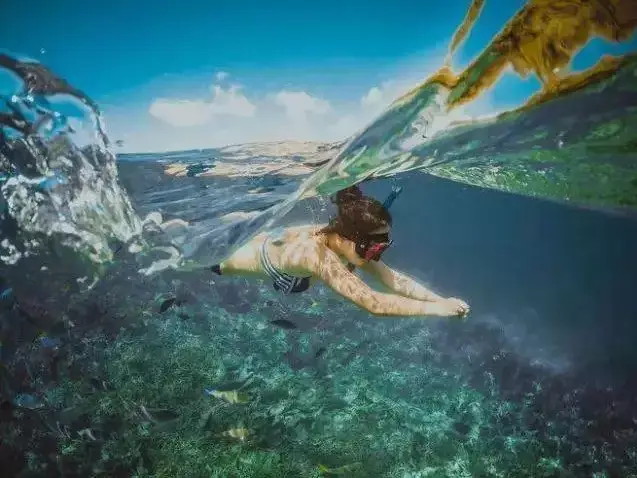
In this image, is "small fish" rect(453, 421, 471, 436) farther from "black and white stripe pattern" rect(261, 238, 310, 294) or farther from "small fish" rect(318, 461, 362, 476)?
"black and white stripe pattern" rect(261, 238, 310, 294)

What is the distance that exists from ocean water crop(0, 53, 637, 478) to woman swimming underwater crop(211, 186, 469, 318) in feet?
11.3

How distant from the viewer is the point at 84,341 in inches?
536

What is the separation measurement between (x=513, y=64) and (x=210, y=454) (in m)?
10.5

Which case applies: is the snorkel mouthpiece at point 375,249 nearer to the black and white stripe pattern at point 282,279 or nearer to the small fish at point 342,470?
the black and white stripe pattern at point 282,279

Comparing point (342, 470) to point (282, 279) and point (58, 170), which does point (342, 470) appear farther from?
point (58, 170)

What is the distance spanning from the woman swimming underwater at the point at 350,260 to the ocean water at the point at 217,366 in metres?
3.45

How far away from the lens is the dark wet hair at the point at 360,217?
4199mm

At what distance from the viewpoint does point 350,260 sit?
4.50 meters

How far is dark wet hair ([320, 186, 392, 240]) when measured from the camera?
13.8 feet

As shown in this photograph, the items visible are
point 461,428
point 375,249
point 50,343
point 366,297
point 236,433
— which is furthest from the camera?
point 50,343

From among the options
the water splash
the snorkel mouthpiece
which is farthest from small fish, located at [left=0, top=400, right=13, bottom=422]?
the snorkel mouthpiece

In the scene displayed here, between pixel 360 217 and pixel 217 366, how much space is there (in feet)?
36.0

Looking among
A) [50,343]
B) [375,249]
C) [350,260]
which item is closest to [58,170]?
[50,343]

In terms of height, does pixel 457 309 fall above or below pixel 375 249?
below
